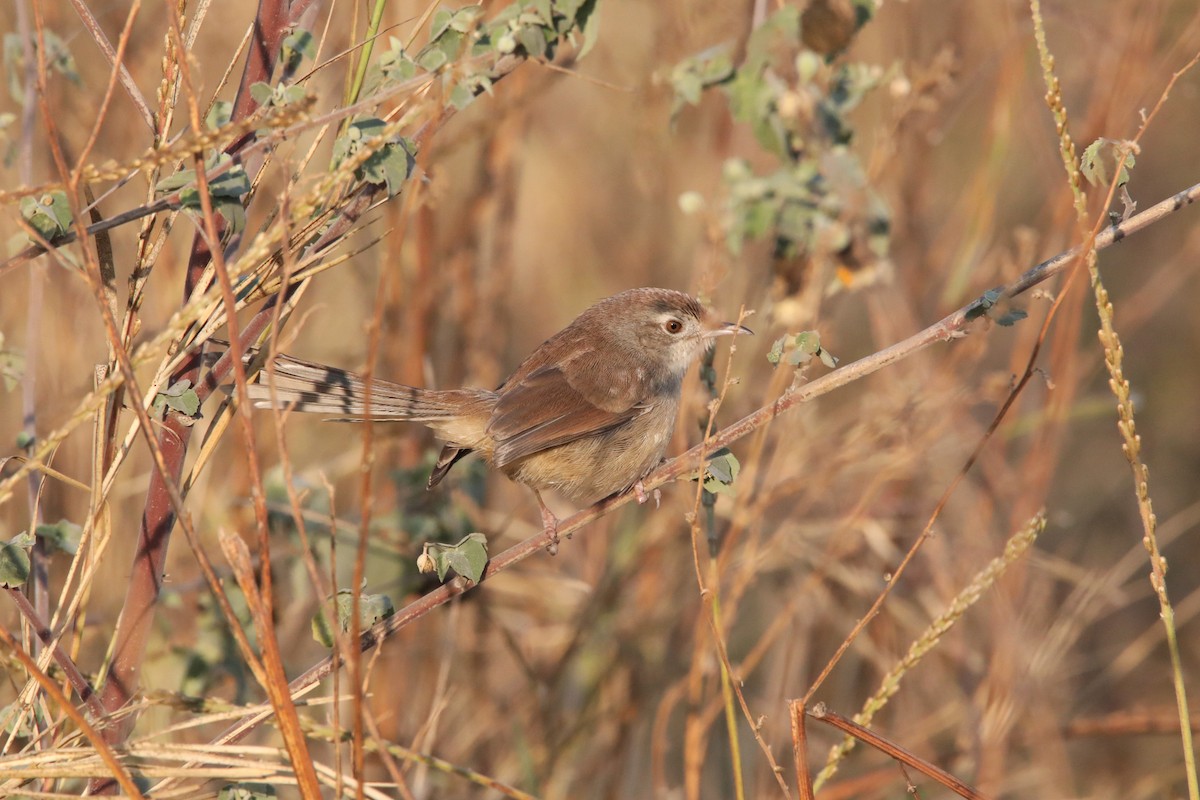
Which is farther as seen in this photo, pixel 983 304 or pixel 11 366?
pixel 11 366

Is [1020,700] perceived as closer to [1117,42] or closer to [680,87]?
[1117,42]

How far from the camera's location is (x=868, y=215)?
204cm

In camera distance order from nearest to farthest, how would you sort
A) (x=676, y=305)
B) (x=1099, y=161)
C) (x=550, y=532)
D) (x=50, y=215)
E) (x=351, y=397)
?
(x=1099, y=161) → (x=50, y=215) → (x=550, y=532) → (x=351, y=397) → (x=676, y=305)

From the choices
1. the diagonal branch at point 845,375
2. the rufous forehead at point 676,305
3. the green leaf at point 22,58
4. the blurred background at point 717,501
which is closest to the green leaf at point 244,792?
the diagonal branch at point 845,375

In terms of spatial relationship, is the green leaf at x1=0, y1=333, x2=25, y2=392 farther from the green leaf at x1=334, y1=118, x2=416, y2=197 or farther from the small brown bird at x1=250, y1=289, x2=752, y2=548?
the small brown bird at x1=250, y1=289, x2=752, y2=548

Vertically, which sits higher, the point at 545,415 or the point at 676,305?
the point at 676,305

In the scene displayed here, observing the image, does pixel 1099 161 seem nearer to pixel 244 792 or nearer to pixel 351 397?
pixel 351 397

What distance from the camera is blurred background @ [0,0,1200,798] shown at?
393 cm

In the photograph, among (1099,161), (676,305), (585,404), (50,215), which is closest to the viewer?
(1099,161)

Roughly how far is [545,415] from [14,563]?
77.0 inches

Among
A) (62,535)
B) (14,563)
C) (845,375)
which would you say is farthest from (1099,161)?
(62,535)

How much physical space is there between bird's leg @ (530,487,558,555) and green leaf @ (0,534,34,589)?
3.61ft

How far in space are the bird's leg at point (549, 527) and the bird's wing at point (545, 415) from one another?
22 cm

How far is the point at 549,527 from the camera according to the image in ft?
10.2
